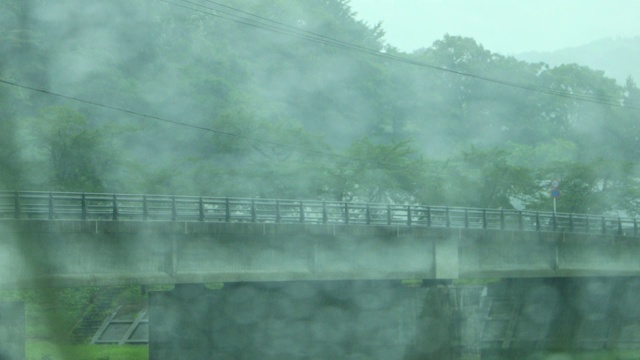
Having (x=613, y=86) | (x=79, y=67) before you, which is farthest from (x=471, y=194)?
(x=613, y=86)

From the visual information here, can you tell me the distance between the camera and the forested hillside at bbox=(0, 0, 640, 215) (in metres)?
51.8

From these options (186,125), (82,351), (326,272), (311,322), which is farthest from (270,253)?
(186,125)

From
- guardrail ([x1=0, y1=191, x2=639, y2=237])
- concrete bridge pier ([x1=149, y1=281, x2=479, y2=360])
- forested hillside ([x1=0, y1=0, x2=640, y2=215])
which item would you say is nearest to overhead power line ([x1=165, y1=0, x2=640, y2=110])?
forested hillside ([x1=0, y1=0, x2=640, y2=215])

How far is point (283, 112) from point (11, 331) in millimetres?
47498

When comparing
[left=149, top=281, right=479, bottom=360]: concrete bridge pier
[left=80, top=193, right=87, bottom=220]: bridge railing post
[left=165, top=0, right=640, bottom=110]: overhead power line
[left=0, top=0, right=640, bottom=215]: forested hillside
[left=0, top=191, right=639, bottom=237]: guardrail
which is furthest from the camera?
[left=165, top=0, right=640, bottom=110]: overhead power line

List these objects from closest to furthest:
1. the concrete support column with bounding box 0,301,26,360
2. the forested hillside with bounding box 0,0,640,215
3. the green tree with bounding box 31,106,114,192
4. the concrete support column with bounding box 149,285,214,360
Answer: the concrete support column with bounding box 0,301,26,360, the concrete support column with bounding box 149,285,214,360, the green tree with bounding box 31,106,114,192, the forested hillside with bounding box 0,0,640,215

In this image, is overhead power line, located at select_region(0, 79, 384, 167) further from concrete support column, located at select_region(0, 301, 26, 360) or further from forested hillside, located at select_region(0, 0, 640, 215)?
concrete support column, located at select_region(0, 301, 26, 360)

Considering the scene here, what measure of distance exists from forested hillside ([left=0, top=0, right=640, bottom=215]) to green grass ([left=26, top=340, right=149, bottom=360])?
12.7 metres

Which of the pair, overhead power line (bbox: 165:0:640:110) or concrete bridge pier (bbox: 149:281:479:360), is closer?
concrete bridge pier (bbox: 149:281:479:360)

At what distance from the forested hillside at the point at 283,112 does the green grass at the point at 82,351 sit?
41.8 ft

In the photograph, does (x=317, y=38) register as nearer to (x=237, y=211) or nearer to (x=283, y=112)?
(x=283, y=112)

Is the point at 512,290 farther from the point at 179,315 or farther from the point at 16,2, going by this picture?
the point at 16,2

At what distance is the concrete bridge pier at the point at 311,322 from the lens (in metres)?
31.8

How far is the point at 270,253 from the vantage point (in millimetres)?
29094
